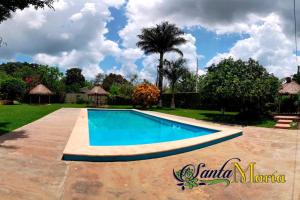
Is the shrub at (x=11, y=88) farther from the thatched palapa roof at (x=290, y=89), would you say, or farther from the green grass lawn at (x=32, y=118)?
the thatched palapa roof at (x=290, y=89)

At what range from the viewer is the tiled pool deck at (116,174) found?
470cm

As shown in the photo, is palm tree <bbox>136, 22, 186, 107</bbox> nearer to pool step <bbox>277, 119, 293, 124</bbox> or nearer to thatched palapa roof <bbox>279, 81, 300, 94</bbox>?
thatched palapa roof <bbox>279, 81, 300, 94</bbox>

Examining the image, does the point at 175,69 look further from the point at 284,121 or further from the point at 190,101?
the point at 284,121

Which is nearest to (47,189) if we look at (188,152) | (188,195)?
(188,195)

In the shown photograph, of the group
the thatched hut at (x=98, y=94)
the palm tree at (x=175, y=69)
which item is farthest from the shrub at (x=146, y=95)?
the thatched hut at (x=98, y=94)

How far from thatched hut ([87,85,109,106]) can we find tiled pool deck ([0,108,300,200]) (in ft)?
85.2

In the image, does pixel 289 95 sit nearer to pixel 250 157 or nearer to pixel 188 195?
pixel 250 157

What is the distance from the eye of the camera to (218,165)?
22.0 feet

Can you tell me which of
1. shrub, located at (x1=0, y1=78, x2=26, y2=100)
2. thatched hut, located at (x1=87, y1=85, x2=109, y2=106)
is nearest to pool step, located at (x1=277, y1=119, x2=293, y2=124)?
thatched hut, located at (x1=87, y1=85, x2=109, y2=106)

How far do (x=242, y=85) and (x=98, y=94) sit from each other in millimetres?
21412

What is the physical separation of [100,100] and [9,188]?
110 ft

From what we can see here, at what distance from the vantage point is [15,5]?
9531 mm

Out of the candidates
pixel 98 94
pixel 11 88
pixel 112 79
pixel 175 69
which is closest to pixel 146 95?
pixel 175 69

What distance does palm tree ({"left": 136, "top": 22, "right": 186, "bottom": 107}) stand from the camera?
31.7 m
